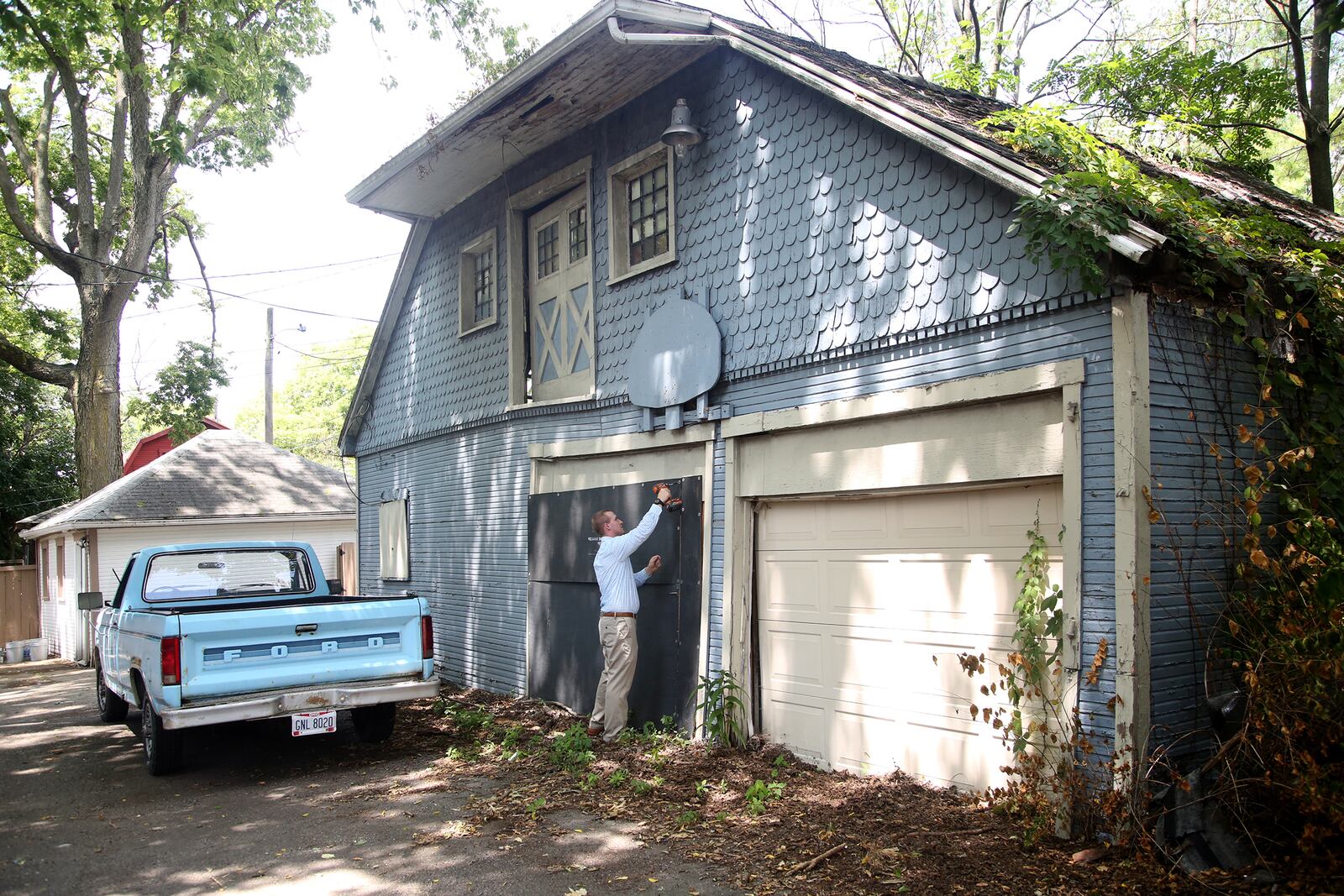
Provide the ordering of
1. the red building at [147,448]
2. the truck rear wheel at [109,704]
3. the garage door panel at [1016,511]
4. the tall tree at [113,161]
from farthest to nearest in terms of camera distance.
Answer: the red building at [147,448] → the tall tree at [113,161] → the truck rear wheel at [109,704] → the garage door panel at [1016,511]

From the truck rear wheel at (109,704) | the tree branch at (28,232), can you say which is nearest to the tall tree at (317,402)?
the tree branch at (28,232)

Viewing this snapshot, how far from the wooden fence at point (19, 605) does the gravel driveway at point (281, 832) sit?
1601 cm

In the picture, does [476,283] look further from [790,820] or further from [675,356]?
[790,820]

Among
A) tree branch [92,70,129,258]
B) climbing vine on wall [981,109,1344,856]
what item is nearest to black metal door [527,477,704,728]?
climbing vine on wall [981,109,1344,856]

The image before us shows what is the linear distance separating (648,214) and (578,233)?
1269 mm

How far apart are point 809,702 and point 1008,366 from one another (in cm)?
286

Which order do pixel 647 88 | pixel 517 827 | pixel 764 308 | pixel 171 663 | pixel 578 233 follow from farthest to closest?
1. pixel 578 233
2. pixel 647 88
3. pixel 764 308
4. pixel 171 663
5. pixel 517 827

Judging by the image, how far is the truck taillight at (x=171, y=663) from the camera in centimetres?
729

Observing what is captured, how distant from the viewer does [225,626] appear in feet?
24.4

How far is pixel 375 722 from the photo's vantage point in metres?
8.77

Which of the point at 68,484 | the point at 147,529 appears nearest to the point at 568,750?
the point at 147,529

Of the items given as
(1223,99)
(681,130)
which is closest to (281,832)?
(681,130)

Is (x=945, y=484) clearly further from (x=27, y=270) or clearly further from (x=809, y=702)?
(x=27, y=270)

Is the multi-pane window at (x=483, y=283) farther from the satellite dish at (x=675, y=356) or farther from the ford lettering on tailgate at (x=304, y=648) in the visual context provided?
the ford lettering on tailgate at (x=304, y=648)
